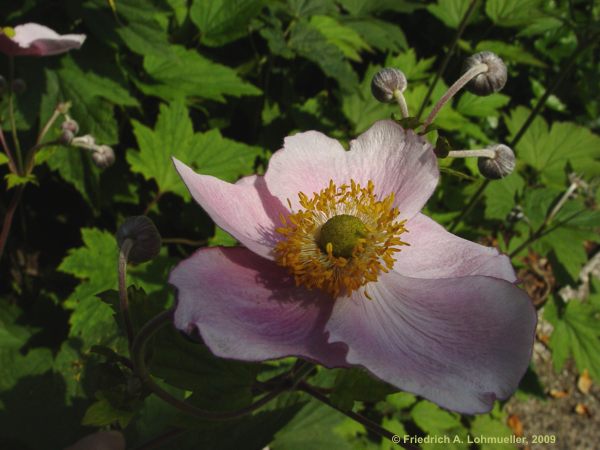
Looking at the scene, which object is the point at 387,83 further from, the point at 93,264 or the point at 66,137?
the point at 93,264

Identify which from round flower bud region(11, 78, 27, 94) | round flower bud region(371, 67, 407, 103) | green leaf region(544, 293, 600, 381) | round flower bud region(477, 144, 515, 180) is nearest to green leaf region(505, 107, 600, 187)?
green leaf region(544, 293, 600, 381)

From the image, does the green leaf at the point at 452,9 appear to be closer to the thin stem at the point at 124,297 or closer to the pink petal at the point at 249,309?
the pink petal at the point at 249,309

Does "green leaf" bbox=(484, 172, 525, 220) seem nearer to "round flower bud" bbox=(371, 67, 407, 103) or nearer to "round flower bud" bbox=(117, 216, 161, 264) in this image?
"round flower bud" bbox=(371, 67, 407, 103)

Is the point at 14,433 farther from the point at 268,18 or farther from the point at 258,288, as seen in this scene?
the point at 268,18

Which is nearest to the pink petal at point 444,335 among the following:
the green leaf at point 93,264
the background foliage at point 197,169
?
the background foliage at point 197,169

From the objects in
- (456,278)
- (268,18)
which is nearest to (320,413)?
(456,278)

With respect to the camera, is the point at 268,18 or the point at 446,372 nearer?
the point at 446,372

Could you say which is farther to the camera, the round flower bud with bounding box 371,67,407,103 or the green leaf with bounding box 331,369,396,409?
the round flower bud with bounding box 371,67,407,103
